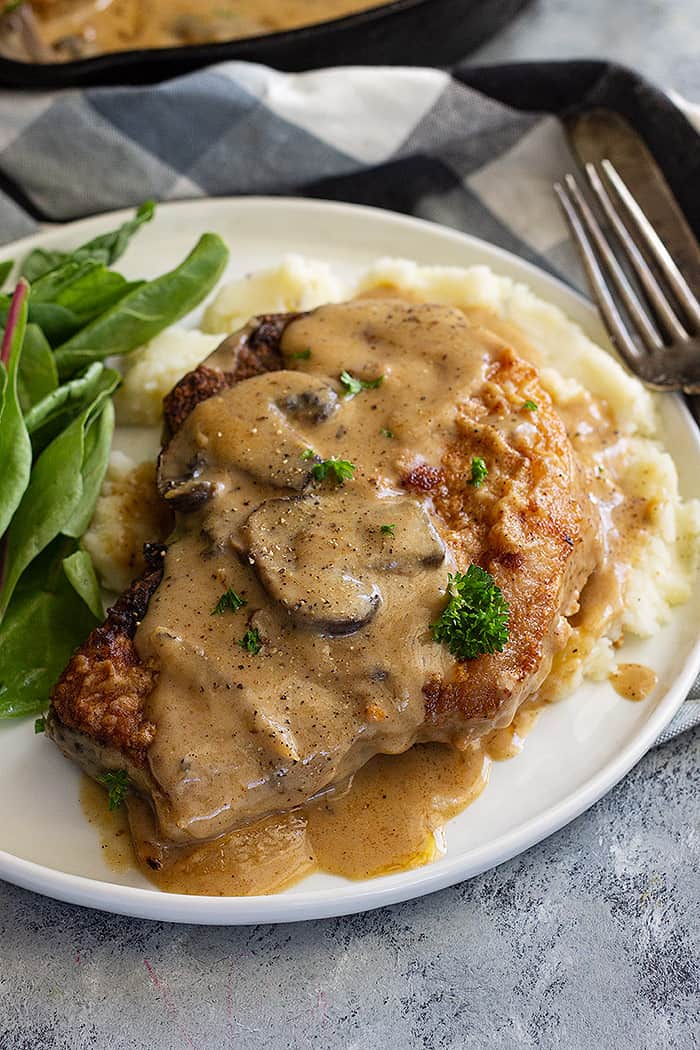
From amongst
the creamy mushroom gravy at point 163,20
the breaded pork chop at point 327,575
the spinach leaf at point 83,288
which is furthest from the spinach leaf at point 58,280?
the creamy mushroom gravy at point 163,20

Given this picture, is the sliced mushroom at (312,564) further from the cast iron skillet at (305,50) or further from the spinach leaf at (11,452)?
the cast iron skillet at (305,50)

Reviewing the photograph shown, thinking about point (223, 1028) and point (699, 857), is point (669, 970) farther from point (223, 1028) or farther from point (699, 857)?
point (223, 1028)

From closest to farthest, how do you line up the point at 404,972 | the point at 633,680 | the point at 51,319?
the point at 404,972 → the point at 633,680 → the point at 51,319

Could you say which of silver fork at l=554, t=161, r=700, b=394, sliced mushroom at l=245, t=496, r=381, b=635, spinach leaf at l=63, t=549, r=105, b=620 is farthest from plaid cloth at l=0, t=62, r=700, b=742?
sliced mushroom at l=245, t=496, r=381, b=635

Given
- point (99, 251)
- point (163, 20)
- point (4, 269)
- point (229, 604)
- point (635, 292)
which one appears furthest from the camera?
point (163, 20)

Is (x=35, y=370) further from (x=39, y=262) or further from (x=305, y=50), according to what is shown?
(x=305, y=50)

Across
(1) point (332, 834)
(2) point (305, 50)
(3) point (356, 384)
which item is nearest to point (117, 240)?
(2) point (305, 50)
